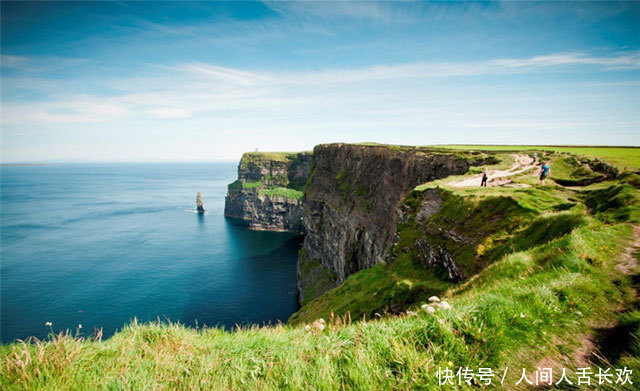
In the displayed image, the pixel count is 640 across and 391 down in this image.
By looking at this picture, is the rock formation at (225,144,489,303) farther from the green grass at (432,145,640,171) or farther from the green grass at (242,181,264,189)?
the green grass at (242,181,264,189)

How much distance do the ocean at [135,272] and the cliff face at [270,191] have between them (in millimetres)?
9795

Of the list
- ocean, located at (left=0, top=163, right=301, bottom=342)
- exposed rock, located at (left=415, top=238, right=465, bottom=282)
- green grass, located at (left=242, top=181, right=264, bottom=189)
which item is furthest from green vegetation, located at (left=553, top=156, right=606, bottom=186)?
green grass, located at (left=242, top=181, right=264, bottom=189)

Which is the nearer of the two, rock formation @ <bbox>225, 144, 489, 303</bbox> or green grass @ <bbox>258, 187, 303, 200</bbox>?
rock formation @ <bbox>225, 144, 489, 303</bbox>

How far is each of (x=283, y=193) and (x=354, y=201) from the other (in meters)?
85.4

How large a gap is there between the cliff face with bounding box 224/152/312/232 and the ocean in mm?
9795

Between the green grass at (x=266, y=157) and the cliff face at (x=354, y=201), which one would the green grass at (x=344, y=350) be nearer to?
the cliff face at (x=354, y=201)

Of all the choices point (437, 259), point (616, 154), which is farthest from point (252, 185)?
point (437, 259)

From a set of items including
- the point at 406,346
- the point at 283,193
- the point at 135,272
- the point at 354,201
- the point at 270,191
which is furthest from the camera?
the point at 270,191

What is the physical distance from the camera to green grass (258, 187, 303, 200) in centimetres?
14212

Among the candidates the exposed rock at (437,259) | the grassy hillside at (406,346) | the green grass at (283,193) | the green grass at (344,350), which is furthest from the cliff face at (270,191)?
the green grass at (344,350)

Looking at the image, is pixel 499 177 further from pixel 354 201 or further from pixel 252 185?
pixel 252 185

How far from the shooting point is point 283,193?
474 feet

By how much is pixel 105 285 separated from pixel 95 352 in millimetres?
82047

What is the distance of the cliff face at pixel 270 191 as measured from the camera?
140 metres
